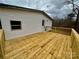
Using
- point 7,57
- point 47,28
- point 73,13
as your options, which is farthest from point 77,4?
point 7,57

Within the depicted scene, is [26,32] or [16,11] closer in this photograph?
[16,11]

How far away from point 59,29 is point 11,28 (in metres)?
7.83

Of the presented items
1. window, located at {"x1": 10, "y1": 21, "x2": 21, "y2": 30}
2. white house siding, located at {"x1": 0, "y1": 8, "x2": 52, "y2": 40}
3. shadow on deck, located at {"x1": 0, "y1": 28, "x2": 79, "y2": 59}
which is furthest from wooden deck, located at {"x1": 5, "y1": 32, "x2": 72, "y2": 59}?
window, located at {"x1": 10, "y1": 21, "x2": 21, "y2": 30}

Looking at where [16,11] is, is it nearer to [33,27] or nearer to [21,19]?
[21,19]

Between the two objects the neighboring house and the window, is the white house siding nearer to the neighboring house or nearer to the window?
the neighboring house

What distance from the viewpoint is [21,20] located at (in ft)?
Answer: 20.3

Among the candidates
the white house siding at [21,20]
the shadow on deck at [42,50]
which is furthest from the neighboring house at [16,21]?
the shadow on deck at [42,50]

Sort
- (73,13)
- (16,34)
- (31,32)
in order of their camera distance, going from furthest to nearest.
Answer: (73,13) < (31,32) < (16,34)

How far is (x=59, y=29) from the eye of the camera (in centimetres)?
1090

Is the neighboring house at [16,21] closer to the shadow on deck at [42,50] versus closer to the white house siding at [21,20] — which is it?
the white house siding at [21,20]

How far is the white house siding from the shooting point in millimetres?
4941

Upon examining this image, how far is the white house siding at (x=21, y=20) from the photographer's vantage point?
4.94 meters

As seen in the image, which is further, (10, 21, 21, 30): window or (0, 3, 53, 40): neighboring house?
(10, 21, 21, 30): window

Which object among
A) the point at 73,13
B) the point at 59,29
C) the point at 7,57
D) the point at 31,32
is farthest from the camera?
the point at 73,13
